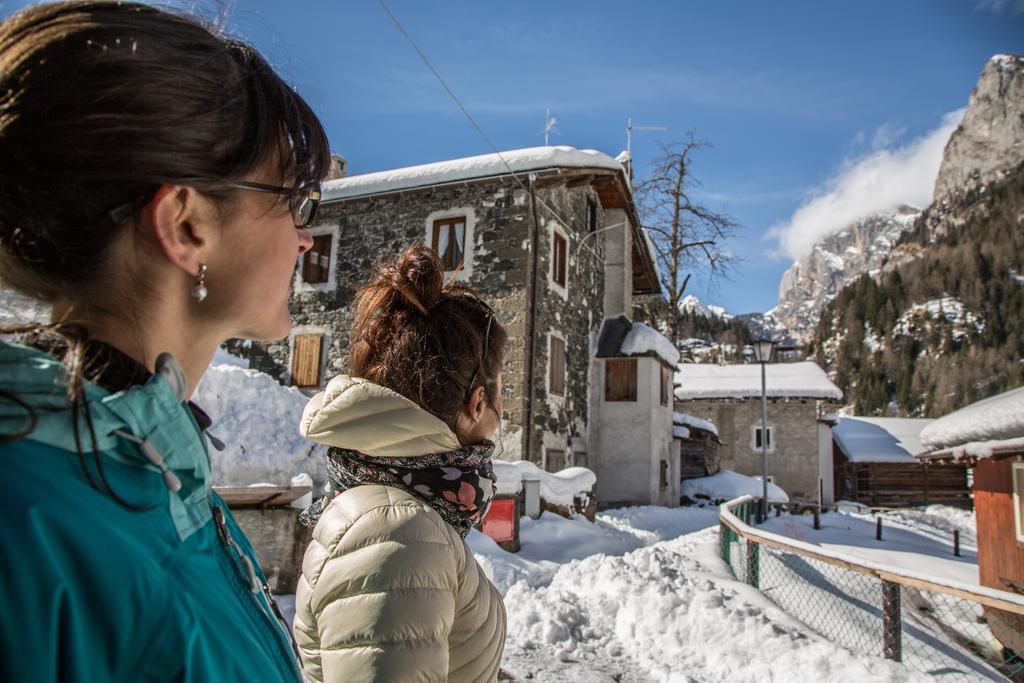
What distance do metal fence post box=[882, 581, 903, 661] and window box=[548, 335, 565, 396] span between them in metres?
10.5

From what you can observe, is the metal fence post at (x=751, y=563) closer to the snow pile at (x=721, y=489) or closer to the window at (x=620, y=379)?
the window at (x=620, y=379)

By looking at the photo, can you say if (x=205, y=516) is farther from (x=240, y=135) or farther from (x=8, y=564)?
(x=240, y=135)

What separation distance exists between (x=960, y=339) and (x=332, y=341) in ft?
308

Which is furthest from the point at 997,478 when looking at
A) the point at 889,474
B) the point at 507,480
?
the point at 889,474

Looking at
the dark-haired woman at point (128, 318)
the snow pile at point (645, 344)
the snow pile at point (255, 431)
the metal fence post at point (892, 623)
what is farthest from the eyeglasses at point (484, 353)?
the snow pile at point (645, 344)

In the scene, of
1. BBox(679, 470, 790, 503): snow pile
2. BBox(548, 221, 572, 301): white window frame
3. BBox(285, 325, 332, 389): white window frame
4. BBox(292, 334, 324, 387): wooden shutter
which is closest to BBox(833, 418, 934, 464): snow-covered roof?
BBox(679, 470, 790, 503): snow pile

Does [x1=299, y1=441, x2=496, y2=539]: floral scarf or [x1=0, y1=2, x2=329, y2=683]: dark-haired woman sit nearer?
[x1=0, y1=2, x2=329, y2=683]: dark-haired woman

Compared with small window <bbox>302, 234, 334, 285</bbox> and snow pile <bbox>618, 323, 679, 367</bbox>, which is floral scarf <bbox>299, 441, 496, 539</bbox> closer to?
small window <bbox>302, 234, 334, 285</bbox>

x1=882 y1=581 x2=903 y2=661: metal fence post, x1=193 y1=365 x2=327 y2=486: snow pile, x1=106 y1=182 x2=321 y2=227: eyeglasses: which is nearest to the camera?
x1=106 y1=182 x2=321 y2=227: eyeglasses

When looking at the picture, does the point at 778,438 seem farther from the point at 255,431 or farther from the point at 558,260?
the point at 255,431

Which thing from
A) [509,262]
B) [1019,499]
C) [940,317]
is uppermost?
[940,317]

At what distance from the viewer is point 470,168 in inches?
585

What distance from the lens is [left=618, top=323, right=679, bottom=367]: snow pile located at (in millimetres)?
18125

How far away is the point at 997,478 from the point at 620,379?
9.54m
